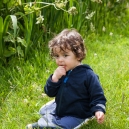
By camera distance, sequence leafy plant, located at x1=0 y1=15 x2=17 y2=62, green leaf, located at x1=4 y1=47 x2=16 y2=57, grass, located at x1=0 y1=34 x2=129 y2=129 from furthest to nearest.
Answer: green leaf, located at x1=4 y1=47 x2=16 y2=57 < leafy plant, located at x1=0 y1=15 x2=17 y2=62 < grass, located at x1=0 y1=34 x2=129 y2=129

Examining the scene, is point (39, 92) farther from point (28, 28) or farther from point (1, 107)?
point (28, 28)

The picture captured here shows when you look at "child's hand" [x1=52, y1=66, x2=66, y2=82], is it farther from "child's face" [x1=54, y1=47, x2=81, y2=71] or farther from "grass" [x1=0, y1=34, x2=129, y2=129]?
"grass" [x1=0, y1=34, x2=129, y2=129]

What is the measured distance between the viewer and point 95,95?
2543 millimetres

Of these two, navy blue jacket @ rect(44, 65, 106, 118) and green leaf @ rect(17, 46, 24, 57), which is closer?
navy blue jacket @ rect(44, 65, 106, 118)

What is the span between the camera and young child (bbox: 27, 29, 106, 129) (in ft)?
8.32

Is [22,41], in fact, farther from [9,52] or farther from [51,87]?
[51,87]

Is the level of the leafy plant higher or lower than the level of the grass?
higher

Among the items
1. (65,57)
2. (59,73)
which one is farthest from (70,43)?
(59,73)

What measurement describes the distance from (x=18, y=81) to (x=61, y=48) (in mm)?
960

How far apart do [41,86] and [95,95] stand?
89cm

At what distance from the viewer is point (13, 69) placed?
3479mm

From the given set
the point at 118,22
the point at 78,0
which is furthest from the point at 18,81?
the point at 118,22

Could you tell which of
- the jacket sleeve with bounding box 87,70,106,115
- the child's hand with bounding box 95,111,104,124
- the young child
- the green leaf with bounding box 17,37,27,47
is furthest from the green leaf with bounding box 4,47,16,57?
the child's hand with bounding box 95,111,104,124

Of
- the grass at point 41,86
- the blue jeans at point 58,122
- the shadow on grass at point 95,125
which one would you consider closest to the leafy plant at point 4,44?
the grass at point 41,86
